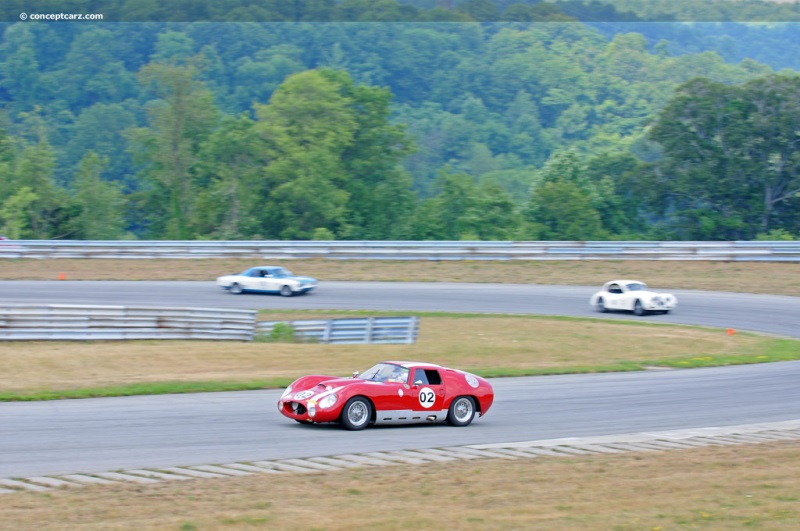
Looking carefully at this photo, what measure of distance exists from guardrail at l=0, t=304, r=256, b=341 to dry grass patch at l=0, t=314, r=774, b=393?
0.31 meters

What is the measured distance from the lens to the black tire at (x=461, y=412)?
14.1 meters

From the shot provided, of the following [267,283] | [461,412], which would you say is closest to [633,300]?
[267,283]

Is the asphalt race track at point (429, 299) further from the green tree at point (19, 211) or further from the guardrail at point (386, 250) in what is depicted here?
the green tree at point (19, 211)

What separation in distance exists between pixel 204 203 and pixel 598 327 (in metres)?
36.4

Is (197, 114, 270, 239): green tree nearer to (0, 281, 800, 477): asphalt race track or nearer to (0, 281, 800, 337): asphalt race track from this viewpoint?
(0, 281, 800, 337): asphalt race track

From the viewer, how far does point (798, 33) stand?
9019 cm

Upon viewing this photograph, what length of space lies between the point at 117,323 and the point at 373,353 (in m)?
6.07

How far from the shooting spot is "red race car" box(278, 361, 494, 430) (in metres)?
13.1

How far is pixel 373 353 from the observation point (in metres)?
21.7

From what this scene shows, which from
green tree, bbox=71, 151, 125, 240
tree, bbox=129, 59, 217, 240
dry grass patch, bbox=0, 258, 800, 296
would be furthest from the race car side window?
tree, bbox=129, 59, 217, 240

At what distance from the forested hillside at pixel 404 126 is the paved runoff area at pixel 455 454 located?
40235 mm

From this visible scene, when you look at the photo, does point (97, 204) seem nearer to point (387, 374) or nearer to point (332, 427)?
point (387, 374)

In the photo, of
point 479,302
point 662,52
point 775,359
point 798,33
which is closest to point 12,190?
point 479,302

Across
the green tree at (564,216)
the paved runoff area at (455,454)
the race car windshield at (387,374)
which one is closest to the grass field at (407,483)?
the paved runoff area at (455,454)
